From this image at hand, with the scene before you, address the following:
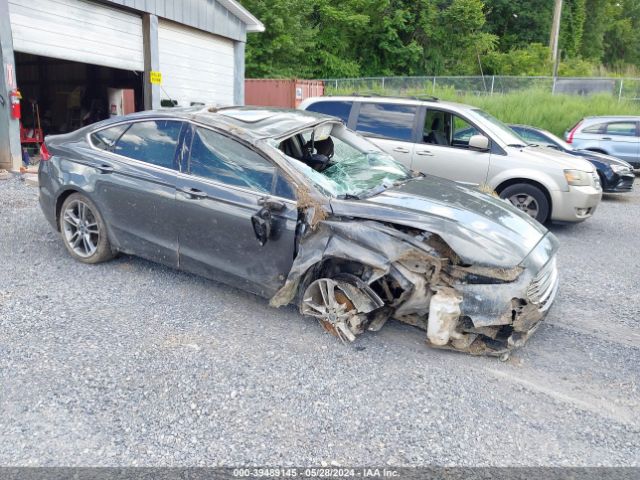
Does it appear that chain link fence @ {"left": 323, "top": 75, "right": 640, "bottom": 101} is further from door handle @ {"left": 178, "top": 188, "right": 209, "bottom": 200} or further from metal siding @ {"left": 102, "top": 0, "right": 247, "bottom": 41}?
door handle @ {"left": 178, "top": 188, "right": 209, "bottom": 200}

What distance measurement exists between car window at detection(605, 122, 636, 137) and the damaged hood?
10.6 meters

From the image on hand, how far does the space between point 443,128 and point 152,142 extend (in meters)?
4.55

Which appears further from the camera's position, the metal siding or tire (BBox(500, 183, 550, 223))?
the metal siding

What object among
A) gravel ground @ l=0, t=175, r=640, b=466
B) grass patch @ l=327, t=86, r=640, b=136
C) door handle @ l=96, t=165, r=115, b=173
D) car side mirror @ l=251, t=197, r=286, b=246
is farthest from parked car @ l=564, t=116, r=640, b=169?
door handle @ l=96, t=165, r=115, b=173

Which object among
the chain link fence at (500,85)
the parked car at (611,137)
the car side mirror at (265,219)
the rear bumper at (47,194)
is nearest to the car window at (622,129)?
the parked car at (611,137)

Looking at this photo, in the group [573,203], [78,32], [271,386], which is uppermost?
[78,32]

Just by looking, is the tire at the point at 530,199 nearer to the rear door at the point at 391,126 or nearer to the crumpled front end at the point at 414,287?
the rear door at the point at 391,126

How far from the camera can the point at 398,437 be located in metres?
2.71

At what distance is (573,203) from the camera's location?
6.79 meters

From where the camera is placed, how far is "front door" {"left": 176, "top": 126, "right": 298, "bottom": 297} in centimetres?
380

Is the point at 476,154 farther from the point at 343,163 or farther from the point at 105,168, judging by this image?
the point at 105,168

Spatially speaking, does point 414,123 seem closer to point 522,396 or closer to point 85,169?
point 85,169

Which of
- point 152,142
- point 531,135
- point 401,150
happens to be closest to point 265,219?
point 152,142

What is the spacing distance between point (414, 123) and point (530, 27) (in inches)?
1453
